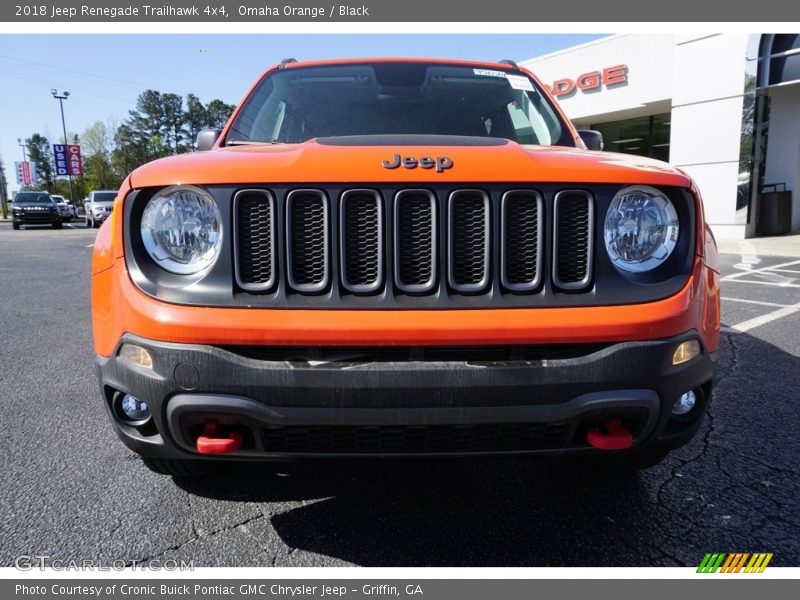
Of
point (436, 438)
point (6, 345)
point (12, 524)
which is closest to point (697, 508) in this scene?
point (436, 438)

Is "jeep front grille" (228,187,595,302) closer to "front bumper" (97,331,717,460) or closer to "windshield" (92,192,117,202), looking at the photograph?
"front bumper" (97,331,717,460)

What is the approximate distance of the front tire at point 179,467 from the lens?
205cm

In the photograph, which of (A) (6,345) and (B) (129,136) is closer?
(A) (6,345)

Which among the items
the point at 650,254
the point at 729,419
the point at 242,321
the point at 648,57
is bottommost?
the point at 729,419

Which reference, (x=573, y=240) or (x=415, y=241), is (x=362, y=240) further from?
(x=573, y=240)

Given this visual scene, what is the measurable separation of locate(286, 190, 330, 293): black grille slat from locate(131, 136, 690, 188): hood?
59mm

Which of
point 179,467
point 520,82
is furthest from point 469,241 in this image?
point 520,82

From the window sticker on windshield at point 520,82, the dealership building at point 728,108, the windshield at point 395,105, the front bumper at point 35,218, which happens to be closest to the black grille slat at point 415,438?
the windshield at point 395,105

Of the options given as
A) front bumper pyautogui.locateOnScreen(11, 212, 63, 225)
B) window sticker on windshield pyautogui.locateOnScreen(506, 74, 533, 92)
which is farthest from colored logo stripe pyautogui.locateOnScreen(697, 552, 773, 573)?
front bumper pyautogui.locateOnScreen(11, 212, 63, 225)

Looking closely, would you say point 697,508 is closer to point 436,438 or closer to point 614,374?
point 614,374

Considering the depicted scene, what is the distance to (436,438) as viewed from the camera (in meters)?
1.64

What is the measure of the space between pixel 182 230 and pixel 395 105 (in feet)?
5.07

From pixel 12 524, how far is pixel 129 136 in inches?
3445

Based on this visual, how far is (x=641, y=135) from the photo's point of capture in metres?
18.6
